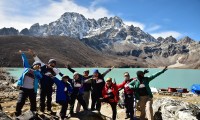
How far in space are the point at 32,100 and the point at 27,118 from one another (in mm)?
1212

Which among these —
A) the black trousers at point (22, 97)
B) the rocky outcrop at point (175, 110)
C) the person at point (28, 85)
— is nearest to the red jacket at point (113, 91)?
the rocky outcrop at point (175, 110)

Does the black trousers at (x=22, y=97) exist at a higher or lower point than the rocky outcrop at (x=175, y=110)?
higher

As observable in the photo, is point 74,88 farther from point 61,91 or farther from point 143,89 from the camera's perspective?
point 143,89

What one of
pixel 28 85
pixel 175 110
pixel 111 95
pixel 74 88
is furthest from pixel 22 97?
pixel 175 110

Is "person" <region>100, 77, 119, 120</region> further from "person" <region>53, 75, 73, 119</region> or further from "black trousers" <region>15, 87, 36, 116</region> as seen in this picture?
"black trousers" <region>15, 87, 36, 116</region>

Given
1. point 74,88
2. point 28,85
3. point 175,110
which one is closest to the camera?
point 28,85

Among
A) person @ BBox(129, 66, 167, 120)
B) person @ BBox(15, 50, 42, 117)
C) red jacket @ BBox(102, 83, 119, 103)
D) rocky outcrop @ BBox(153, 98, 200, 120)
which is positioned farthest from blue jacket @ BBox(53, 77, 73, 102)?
rocky outcrop @ BBox(153, 98, 200, 120)

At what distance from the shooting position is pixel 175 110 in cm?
1145

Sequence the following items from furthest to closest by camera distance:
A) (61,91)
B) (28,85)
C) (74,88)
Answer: (74,88) → (61,91) → (28,85)

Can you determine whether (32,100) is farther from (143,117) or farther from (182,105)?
(182,105)

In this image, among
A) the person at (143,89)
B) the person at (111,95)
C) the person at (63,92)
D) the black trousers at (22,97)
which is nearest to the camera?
the black trousers at (22,97)

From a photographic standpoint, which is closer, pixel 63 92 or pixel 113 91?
pixel 63 92

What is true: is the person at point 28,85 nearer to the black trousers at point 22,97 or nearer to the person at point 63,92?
the black trousers at point 22,97

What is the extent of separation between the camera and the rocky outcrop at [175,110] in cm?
1091
